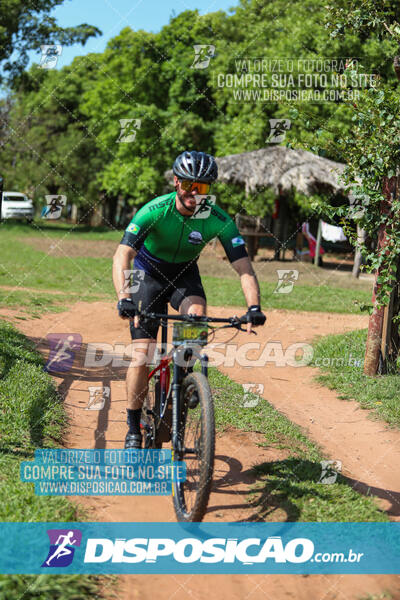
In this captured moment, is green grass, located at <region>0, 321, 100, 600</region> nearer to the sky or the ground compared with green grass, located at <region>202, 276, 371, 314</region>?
nearer to the ground

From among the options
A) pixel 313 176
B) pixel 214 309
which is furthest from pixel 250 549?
pixel 313 176

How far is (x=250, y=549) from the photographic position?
3510 millimetres

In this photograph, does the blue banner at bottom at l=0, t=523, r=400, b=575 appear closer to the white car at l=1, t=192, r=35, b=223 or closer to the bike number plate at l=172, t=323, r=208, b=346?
the bike number plate at l=172, t=323, r=208, b=346

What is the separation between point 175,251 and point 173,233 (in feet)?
0.49

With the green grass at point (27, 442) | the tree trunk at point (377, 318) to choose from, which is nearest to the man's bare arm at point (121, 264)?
the green grass at point (27, 442)

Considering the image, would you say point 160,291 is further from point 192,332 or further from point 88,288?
point 88,288

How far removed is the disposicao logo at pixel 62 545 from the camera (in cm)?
311

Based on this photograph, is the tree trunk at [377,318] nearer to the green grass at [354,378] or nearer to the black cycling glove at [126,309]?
the green grass at [354,378]

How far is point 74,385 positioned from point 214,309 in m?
5.32

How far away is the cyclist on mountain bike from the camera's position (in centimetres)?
408

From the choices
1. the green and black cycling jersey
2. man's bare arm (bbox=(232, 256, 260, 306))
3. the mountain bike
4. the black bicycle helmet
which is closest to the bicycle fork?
the mountain bike

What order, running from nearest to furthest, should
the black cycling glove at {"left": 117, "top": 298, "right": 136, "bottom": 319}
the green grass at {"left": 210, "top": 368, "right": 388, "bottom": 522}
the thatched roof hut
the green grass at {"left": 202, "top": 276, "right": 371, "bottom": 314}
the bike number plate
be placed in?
the black cycling glove at {"left": 117, "top": 298, "right": 136, "bottom": 319}, the bike number plate, the green grass at {"left": 210, "top": 368, "right": 388, "bottom": 522}, the green grass at {"left": 202, "top": 276, "right": 371, "bottom": 314}, the thatched roof hut

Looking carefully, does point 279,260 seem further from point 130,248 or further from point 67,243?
point 130,248

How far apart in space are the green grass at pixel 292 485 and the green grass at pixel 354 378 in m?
1.11
